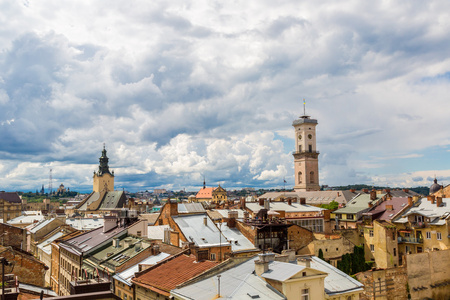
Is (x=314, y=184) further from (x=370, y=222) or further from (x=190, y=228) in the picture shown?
(x=190, y=228)

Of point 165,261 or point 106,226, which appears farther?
point 106,226

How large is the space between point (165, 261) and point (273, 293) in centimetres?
1184

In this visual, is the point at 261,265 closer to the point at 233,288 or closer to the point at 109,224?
the point at 233,288

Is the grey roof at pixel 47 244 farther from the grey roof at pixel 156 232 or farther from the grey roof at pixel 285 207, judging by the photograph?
the grey roof at pixel 285 207

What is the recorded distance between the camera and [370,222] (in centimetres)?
6700

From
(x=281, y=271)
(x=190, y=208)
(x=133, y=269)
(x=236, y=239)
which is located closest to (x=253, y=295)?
(x=281, y=271)

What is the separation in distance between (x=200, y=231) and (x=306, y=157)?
11087cm

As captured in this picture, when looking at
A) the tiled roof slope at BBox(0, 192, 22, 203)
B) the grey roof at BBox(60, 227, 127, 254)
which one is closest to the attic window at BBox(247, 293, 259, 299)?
the grey roof at BBox(60, 227, 127, 254)

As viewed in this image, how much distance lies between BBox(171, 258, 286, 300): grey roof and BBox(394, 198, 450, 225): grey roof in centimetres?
4077

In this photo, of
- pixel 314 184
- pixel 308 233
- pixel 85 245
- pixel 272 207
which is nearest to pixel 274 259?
pixel 85 245

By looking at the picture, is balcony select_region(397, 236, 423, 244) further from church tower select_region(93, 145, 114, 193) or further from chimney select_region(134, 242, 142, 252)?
church tower select_region(93, 145, 114, 193)

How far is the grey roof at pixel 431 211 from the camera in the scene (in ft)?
191

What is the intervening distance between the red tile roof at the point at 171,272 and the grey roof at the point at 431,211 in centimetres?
4096

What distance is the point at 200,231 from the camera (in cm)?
4909
